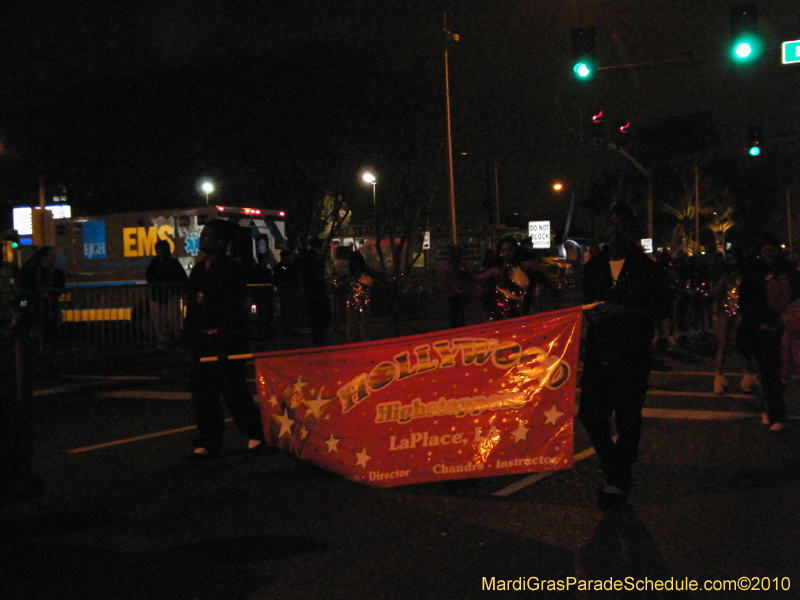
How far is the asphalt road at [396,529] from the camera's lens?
4137 millimetres

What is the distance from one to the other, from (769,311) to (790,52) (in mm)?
8173

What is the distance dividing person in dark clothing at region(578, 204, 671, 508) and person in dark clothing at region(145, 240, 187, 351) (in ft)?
35.3

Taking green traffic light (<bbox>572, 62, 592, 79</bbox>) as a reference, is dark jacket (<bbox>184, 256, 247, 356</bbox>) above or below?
below

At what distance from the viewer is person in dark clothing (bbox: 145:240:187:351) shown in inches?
584

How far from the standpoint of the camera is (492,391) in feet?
18.0

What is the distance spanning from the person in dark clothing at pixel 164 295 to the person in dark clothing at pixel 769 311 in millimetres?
9799

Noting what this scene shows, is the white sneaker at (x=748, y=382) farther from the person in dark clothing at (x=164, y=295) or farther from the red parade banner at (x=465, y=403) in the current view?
the person in dark clothing at (x=164, y=295)

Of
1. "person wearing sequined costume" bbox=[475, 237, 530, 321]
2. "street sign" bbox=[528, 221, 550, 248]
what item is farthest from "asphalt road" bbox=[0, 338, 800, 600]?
"street sign" bbox=[528, 221, 550, 248]

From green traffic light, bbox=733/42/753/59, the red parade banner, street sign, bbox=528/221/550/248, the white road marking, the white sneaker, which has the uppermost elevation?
green traffic light, bbox=733/42/753/59

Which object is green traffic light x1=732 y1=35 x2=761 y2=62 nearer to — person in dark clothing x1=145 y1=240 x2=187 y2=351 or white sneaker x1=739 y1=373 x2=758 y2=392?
white sneaker x1=739 y1=373 x2=758 y2=392

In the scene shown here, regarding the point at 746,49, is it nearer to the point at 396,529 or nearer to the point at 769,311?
the point at 769,311

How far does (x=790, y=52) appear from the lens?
46.4 ft

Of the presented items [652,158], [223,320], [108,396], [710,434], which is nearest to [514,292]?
[710,434]

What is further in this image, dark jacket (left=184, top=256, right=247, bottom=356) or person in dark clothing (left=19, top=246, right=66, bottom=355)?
person in dark clothing (left=19, top=246, right=66, bottom=355)
